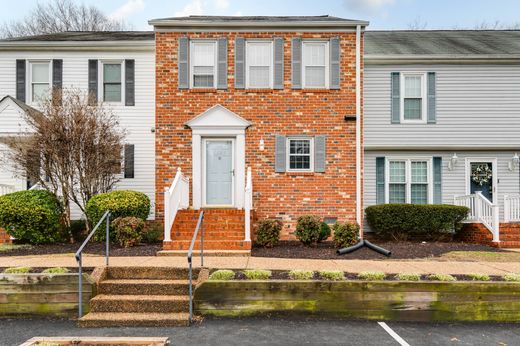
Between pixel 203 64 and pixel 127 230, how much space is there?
5.27 m

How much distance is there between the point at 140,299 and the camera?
244 inches

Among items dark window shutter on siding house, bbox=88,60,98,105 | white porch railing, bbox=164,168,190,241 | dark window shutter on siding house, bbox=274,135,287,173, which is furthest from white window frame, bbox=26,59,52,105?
dark window shutter on siding house, bbox=274,135,287,173

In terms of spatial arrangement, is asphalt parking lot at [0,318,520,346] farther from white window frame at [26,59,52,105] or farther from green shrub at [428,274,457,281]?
white window frame at [26,59,52,105]

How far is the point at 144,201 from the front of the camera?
10953 millimetres

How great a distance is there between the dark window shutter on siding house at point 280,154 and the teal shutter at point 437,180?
17.9 feet

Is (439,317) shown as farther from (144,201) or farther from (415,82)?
(415,82)

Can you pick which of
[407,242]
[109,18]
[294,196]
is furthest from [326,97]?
[109,18]

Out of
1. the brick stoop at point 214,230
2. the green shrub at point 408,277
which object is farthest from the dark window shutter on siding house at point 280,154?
the green shrub at point 408,277

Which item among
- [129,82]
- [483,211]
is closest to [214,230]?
[129,82]

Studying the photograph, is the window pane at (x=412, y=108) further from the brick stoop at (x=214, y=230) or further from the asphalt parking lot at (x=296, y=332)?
the asphalt parking lot at (x=296, y=332)

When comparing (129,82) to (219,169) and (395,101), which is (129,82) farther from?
(395,101)

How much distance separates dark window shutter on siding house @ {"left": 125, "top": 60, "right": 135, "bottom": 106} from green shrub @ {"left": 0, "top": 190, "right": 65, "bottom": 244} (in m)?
4.08

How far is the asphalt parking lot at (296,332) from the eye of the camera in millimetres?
5242

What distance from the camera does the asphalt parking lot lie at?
524cm
